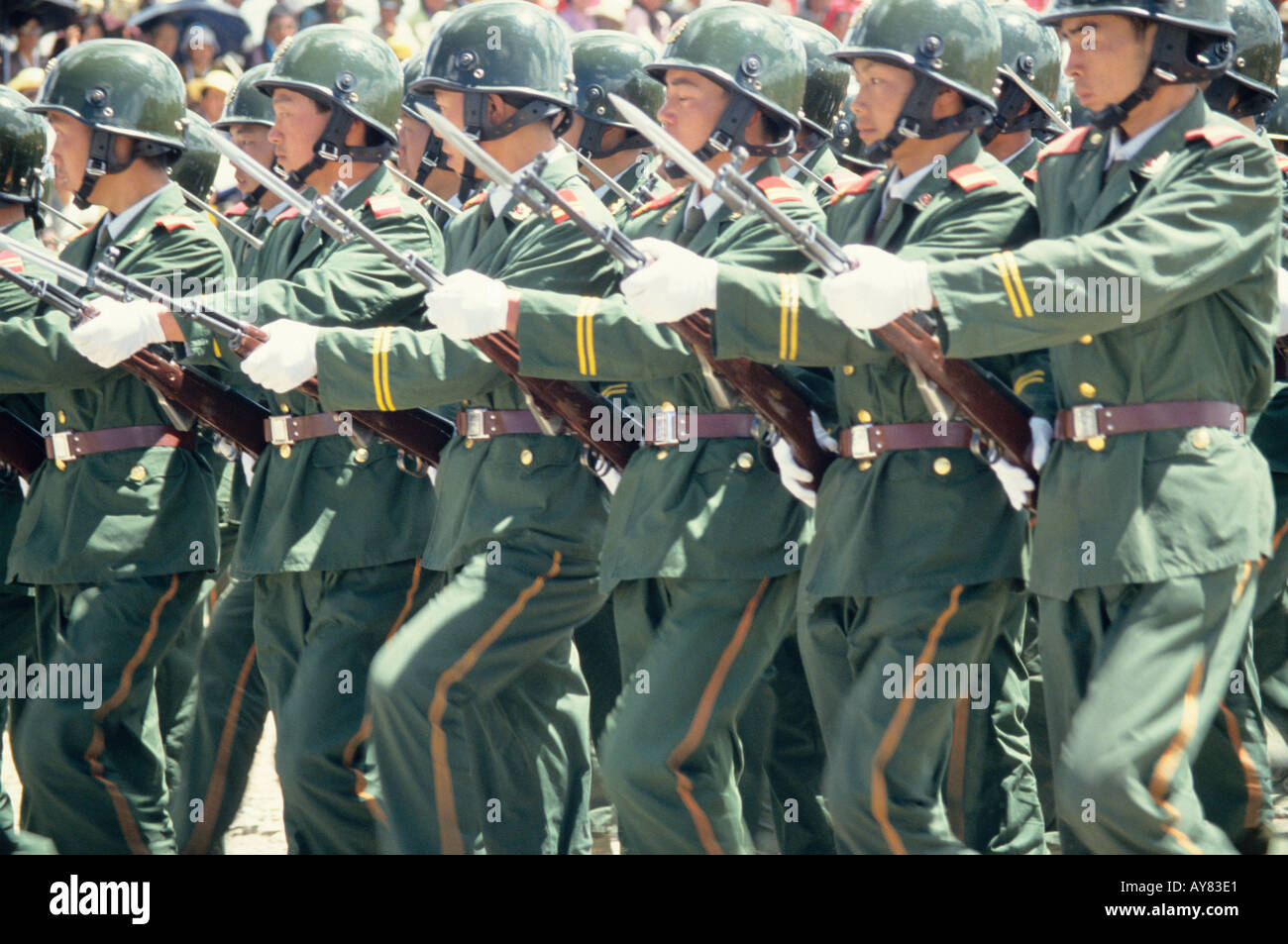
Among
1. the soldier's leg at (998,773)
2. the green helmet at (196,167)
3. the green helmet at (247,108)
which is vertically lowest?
the soldier's leg at (998,773)

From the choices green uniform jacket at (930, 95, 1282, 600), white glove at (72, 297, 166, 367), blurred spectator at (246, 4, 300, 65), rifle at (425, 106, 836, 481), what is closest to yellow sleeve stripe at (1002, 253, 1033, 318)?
green uniform jacket at (930, 95, 1282, 600)

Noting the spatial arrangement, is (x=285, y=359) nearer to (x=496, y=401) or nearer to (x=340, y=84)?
(x=496, y=401)

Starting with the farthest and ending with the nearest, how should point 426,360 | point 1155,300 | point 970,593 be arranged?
point 426,360, point 970,593, point 1155,300

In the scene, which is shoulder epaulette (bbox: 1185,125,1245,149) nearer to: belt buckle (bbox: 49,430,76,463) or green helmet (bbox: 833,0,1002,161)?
green helmet (bbox: 833,0,1002,161)

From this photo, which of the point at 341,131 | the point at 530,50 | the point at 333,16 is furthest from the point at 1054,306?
the point at 333,16

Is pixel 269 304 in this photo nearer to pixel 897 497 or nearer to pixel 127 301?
pixel 127 301

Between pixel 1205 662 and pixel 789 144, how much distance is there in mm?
2156

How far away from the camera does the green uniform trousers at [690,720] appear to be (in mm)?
4980

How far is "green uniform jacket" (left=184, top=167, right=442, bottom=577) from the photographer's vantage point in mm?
5945

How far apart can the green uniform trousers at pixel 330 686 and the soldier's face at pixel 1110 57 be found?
2502 mm

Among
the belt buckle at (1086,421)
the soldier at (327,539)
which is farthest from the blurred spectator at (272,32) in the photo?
the belt buckle at (1086,421)

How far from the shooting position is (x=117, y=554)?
6.30 m

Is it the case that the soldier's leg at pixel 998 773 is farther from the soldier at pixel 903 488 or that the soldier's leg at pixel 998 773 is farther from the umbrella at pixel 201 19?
the umbrella at pixel 201 19

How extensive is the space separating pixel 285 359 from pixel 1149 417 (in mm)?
2459
